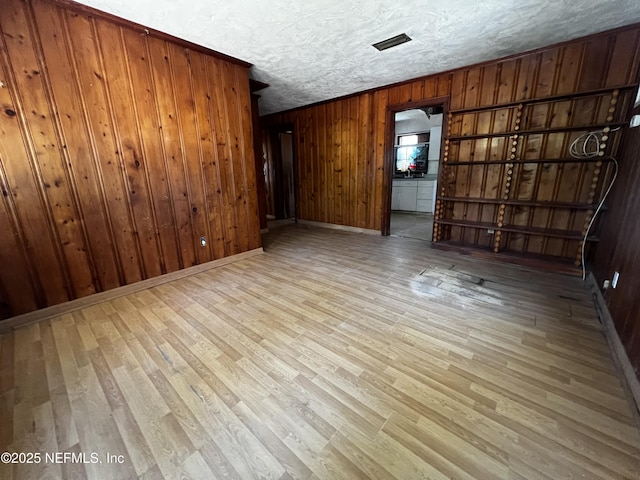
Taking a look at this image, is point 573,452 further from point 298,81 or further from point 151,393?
point 298,81

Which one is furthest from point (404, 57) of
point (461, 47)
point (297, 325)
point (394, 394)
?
point (394, 394)

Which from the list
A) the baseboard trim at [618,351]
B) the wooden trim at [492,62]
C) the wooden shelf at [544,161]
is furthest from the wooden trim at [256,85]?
the baseboard trim at [618,351]

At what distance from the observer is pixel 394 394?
1.35 m

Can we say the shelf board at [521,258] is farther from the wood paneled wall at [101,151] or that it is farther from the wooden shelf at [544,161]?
the wood paneled wall at [101,151]

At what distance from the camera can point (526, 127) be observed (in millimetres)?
Result: 3016

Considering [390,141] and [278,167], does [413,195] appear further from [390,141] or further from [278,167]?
[278,167]

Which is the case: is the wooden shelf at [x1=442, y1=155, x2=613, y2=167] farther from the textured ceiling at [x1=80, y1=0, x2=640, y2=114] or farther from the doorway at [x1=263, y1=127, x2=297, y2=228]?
the doorway at [x1=263, y1=127, x2=297, y2=228]

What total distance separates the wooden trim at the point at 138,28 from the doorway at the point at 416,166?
14.0 ft

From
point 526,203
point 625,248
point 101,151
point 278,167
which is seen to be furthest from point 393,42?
point 278,167

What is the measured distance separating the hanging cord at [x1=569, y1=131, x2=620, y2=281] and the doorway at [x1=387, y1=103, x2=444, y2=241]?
296 cm

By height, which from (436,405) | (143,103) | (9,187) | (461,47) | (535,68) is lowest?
(436,405)

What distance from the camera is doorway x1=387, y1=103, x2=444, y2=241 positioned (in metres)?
6.32

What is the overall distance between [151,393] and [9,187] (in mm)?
2046

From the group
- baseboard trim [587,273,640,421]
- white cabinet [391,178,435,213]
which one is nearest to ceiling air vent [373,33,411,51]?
baseboard trim [587,273,640,421]
